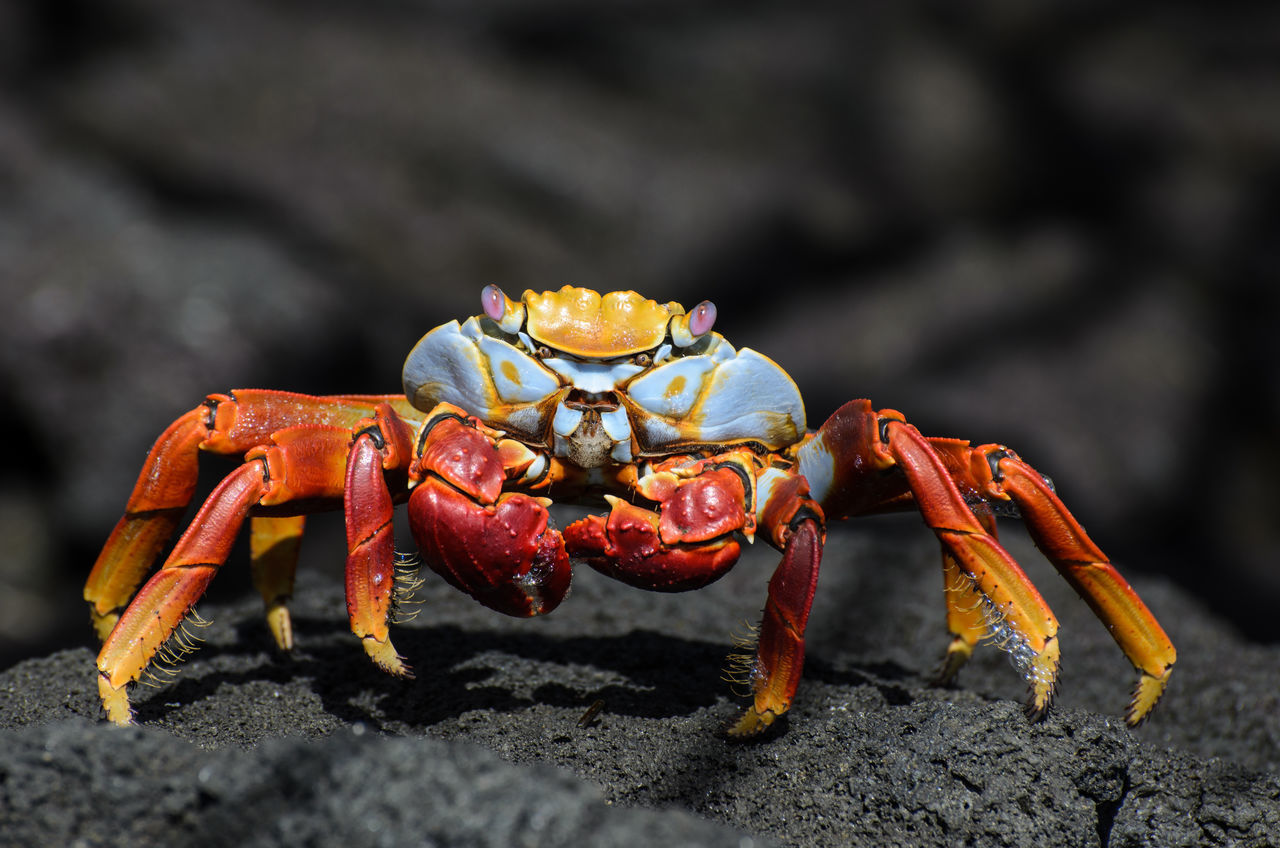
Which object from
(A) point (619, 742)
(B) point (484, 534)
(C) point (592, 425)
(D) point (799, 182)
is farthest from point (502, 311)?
(D) point (799, 182)

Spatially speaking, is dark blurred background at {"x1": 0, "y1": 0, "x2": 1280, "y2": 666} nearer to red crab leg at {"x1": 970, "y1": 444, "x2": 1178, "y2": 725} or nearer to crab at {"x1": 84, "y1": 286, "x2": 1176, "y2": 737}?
crab at {"x1": 84, "y1": 286, "x2": 1176, "y2": 737}

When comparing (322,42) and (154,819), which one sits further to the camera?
(322,42)

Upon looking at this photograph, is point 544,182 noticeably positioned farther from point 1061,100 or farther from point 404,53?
point 1061,100

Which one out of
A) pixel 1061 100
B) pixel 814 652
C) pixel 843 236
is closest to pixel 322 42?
pixel 843 236

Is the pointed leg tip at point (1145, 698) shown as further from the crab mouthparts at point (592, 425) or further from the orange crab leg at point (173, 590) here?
the orange crab leg at point (173, 590)

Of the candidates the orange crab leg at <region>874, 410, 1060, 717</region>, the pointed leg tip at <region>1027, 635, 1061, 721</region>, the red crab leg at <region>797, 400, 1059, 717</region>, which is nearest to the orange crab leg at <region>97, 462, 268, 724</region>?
the red crab leg at <region>797, 400, 1059, 717</region>

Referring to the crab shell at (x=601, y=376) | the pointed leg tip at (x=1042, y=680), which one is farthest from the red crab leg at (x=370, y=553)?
the pointed leg tip at (x=1042, y=680)

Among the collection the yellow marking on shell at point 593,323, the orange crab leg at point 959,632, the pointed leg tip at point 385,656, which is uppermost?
the yellow marking on shell at point 593,323
